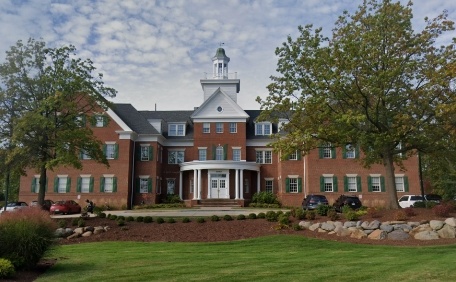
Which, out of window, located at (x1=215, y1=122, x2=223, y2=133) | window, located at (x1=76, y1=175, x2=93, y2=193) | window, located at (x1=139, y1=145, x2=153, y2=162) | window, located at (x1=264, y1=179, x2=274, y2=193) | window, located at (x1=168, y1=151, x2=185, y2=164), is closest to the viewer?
window, located at (x1=76, y1=175, x2=93, y2=193)

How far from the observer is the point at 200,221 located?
68.5 ft

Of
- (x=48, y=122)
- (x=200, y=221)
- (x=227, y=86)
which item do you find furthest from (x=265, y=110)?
(x=227, y=86)

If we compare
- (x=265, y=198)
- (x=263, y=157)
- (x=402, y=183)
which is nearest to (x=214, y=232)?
(x=265, y=198)

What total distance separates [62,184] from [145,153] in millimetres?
8541

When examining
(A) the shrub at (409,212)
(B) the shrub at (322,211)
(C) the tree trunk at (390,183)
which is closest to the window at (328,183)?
(C) the tree trunk at (390,183)

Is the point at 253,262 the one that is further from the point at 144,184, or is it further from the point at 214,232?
the point at 144,184

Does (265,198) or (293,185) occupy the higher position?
(293,185)

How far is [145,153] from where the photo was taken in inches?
1687

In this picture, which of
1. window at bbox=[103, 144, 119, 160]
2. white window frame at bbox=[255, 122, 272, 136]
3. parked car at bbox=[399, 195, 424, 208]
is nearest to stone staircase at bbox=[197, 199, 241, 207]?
white window frame at bbox=[255, 122, 272, 136]

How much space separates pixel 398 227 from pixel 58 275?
13.6m

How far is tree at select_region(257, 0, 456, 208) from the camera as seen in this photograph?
1927 centimetres

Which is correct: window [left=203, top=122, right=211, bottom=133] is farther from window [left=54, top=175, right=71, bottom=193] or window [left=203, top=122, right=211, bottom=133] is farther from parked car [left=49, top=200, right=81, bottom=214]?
parked car [left=49, top=200, right=81, bottom=214]

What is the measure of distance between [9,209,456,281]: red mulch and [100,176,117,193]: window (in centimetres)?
1978

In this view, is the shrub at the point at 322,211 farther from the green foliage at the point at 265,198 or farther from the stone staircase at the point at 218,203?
the green foliage at the point at 265,198
